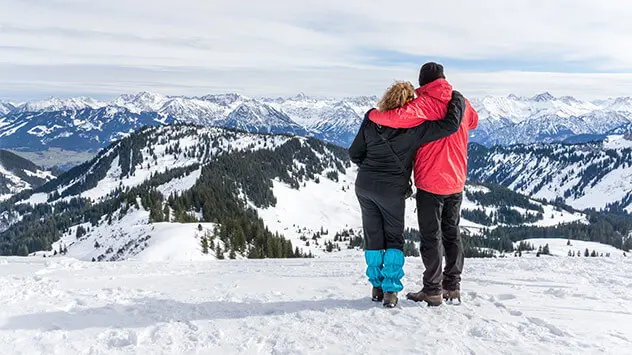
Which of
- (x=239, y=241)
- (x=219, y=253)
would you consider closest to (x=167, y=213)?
(x=239, y=241)

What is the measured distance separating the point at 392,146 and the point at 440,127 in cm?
79

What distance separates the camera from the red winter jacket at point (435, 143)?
22.2 feet

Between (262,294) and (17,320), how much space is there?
4030 mm

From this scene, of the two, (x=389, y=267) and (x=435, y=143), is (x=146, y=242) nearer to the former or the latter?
(x=389, y=267)

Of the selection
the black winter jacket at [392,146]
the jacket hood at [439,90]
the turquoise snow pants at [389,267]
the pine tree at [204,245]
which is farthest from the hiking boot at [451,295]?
the pine tree at [204,245]

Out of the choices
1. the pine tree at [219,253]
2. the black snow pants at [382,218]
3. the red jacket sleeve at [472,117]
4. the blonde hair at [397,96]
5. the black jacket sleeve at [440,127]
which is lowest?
the pine tree at [219,253]

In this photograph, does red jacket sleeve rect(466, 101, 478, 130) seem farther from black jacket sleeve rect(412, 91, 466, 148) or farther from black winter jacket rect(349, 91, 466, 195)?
black jacket sleeve rect(412, 91, 466, 148)

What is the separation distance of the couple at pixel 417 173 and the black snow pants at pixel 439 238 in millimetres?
16

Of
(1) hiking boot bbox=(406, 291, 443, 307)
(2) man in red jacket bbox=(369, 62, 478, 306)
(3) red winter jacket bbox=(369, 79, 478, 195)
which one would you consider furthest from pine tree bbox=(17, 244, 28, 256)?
(3) red winter jacket bbox=(369, 79, 478, 195)

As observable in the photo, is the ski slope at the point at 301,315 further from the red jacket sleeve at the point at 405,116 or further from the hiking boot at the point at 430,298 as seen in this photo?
the red jacket sleeve at the point at 405,116

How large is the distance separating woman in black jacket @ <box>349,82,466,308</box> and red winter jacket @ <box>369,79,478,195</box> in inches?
5.2

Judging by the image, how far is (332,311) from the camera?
731cm

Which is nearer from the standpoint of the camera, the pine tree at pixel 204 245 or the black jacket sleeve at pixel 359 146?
the black jacket sleeve at pixel 359 146

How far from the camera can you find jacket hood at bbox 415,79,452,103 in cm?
696
